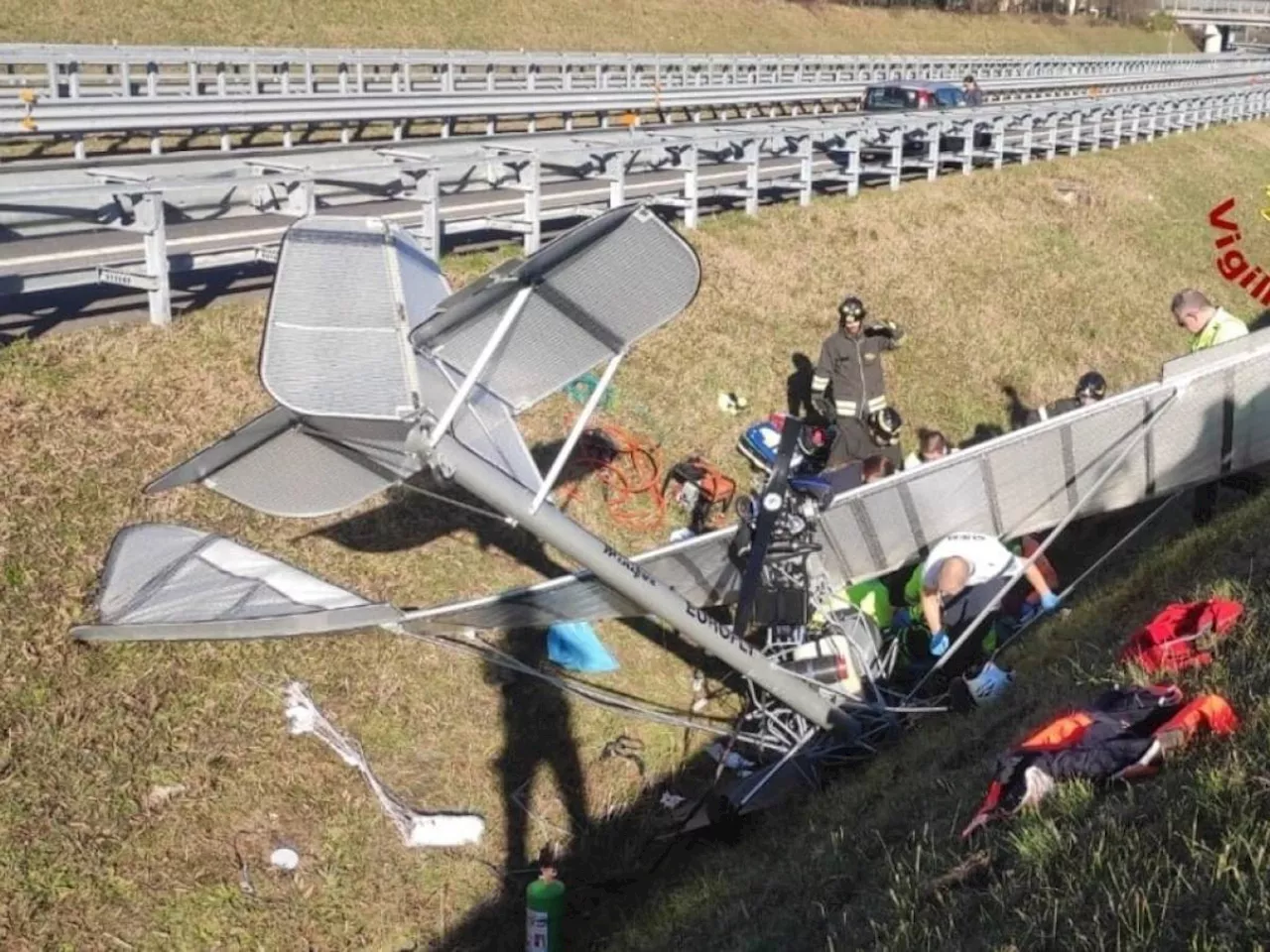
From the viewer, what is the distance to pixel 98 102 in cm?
1783

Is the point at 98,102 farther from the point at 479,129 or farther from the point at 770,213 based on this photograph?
the point at 479,129

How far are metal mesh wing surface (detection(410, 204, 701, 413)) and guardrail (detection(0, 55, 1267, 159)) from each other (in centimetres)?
1248

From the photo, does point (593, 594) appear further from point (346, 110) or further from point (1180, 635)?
→ point (346, 110)

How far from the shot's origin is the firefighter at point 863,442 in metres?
12.9

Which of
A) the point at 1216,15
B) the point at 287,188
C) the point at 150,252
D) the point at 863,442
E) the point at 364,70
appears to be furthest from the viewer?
the point at 1216,15

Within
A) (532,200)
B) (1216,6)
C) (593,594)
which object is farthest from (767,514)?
(1216,6)

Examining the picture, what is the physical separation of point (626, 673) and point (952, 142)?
17.4m

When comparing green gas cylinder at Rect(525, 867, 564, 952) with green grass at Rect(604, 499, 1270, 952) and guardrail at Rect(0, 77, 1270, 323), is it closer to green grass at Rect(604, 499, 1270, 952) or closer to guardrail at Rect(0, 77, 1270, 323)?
green grass at Rect(604, 499, 1270, 952)

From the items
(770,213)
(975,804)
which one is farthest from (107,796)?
(770,213)

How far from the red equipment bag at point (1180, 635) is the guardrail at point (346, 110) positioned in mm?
14352

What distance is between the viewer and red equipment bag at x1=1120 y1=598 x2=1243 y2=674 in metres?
6.46

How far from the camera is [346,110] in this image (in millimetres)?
22219

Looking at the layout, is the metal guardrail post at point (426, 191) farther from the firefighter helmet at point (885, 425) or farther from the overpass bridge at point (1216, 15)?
the overpass bridge at point (1216, 15)

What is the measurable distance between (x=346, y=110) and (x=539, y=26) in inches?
997
